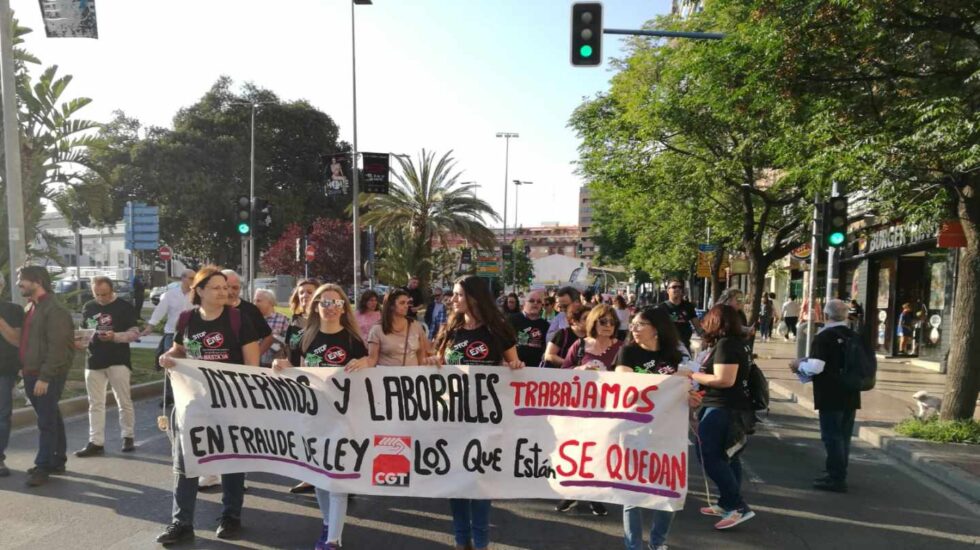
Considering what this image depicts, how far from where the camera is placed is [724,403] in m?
5.25

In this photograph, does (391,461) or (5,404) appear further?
(5,404)

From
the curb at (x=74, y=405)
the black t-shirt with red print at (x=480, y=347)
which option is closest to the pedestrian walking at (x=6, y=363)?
the curb at (x=74, y=405)

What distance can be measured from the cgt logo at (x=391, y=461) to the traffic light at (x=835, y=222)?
9097mm

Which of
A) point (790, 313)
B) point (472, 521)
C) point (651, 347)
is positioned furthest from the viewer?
point (790, 313)

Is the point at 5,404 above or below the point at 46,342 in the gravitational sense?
below

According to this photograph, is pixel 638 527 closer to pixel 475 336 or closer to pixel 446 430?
pixel 446 430

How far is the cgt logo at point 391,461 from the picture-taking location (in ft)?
15.6

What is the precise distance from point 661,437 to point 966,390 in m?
6.42

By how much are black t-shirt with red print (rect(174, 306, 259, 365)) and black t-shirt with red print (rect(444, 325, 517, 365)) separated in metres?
1.53

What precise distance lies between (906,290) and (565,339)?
17.2 m

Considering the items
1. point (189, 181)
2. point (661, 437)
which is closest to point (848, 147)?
point (661, 437)

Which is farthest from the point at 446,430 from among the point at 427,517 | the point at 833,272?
the point at 833,272

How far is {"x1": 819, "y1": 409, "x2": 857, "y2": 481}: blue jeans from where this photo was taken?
6.66 m

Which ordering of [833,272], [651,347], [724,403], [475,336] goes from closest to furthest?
1. [475,336]
2. [651,347]
3. [724,403]
4. [833,272]
